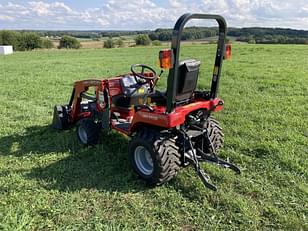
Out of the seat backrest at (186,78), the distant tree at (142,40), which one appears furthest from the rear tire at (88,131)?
the distant tree at (142,40)

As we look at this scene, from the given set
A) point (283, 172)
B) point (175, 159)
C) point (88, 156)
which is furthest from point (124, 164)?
point (283, 172)

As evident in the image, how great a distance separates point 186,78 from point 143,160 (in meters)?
1.25

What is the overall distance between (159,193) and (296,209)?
147cm

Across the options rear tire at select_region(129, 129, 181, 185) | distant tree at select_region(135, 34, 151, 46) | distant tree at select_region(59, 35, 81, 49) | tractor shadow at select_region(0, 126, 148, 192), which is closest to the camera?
rear tire at select_region(129, 129, 181, 185)

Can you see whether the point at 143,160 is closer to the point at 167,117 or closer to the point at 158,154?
the point at 158,154

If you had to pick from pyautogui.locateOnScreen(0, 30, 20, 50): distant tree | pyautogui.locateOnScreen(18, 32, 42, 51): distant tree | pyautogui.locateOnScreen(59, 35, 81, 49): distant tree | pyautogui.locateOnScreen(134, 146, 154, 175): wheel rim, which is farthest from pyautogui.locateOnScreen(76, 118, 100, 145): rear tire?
Answer: pyautogui.locateOnScreen(0, 30, 20, 50): distant tree

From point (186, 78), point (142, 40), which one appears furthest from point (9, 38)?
point (186, 78)

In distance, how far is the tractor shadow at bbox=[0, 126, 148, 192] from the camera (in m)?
3.85

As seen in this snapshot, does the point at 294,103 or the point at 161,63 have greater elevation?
the point at 161,63

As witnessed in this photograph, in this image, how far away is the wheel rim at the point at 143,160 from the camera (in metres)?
3.94

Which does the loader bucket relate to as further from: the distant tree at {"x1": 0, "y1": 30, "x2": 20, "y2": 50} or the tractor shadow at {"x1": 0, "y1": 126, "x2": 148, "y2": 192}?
the distant tree at {"x1": 0, "y1": 30, "x2": 20, "y2": 50}

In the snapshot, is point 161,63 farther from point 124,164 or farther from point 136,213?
point 124,164

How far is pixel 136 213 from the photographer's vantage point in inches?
128

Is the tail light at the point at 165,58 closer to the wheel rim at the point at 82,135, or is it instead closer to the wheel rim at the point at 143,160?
the wheel rim at the point at 143,160
